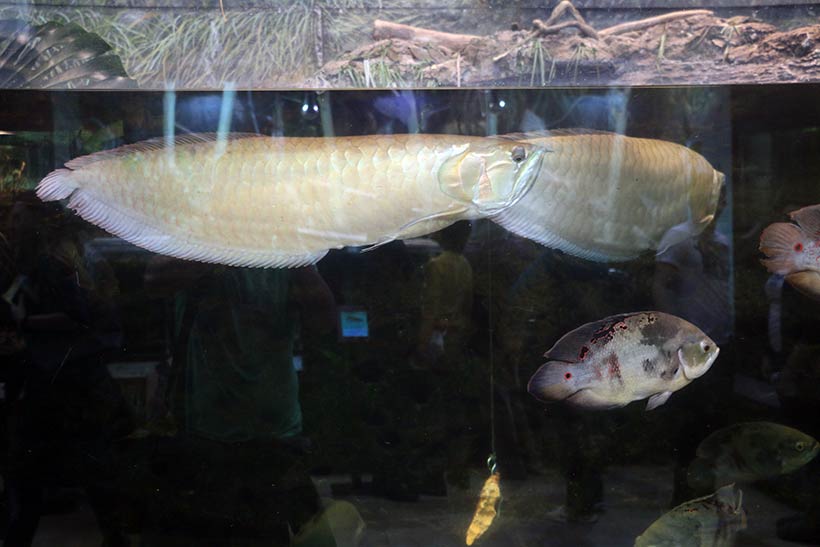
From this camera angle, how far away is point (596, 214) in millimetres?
1924

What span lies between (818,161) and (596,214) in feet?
3.03

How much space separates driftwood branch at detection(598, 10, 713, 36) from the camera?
1.85 m

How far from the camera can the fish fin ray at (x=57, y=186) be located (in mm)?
1716

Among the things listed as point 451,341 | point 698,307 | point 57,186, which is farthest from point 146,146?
point 698,307

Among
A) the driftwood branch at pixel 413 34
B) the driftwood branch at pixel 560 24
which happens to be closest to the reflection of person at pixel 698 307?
the driftwood branch at pixel 560 24

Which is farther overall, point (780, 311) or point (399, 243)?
point (780, 311)

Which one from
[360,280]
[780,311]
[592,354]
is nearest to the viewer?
[592,354]

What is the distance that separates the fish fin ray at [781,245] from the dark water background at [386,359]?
0.04 m

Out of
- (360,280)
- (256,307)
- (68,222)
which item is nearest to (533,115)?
(360,280)

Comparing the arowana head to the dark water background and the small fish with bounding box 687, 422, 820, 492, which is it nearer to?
the dark water background

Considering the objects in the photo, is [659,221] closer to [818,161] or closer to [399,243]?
[818,161]

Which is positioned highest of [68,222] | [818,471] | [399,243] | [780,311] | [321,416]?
[68,222]

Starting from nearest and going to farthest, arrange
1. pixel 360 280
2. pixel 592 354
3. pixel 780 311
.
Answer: pixel 592 354
pixel 360 280
pixel 780 311

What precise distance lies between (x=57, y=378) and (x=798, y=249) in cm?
244
